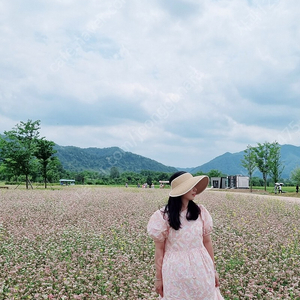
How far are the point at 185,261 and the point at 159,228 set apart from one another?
41 centimetres

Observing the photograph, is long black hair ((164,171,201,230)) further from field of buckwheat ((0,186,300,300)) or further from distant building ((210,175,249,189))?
distant building ((210,175,249,189))

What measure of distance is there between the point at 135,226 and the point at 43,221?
3.21 m

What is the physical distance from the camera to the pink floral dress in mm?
3299

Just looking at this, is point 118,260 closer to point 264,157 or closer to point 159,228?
point 159,228

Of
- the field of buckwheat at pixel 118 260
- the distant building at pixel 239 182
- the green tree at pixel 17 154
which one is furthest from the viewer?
the distant building at pixel 239 182

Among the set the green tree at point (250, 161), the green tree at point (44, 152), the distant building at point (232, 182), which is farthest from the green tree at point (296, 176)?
the green tree at point (44, 152)

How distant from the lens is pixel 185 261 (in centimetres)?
333

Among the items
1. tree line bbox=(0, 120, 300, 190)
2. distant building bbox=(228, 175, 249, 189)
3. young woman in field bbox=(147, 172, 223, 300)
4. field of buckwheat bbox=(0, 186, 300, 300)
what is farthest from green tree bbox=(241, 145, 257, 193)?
young woman in field bbox=(147, 172, 223, 300)

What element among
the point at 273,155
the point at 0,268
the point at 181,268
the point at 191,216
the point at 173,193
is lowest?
the point at 0,268

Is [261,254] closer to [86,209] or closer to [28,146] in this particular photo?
[86,209]

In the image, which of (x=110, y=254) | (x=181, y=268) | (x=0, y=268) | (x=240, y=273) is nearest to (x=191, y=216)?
(x=181, y=268)

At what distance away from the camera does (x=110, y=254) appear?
22.2 ft

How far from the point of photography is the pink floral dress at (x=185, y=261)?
330cm

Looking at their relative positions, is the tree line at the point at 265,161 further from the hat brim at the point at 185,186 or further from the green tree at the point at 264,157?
the hat brim at the point at 185,186
